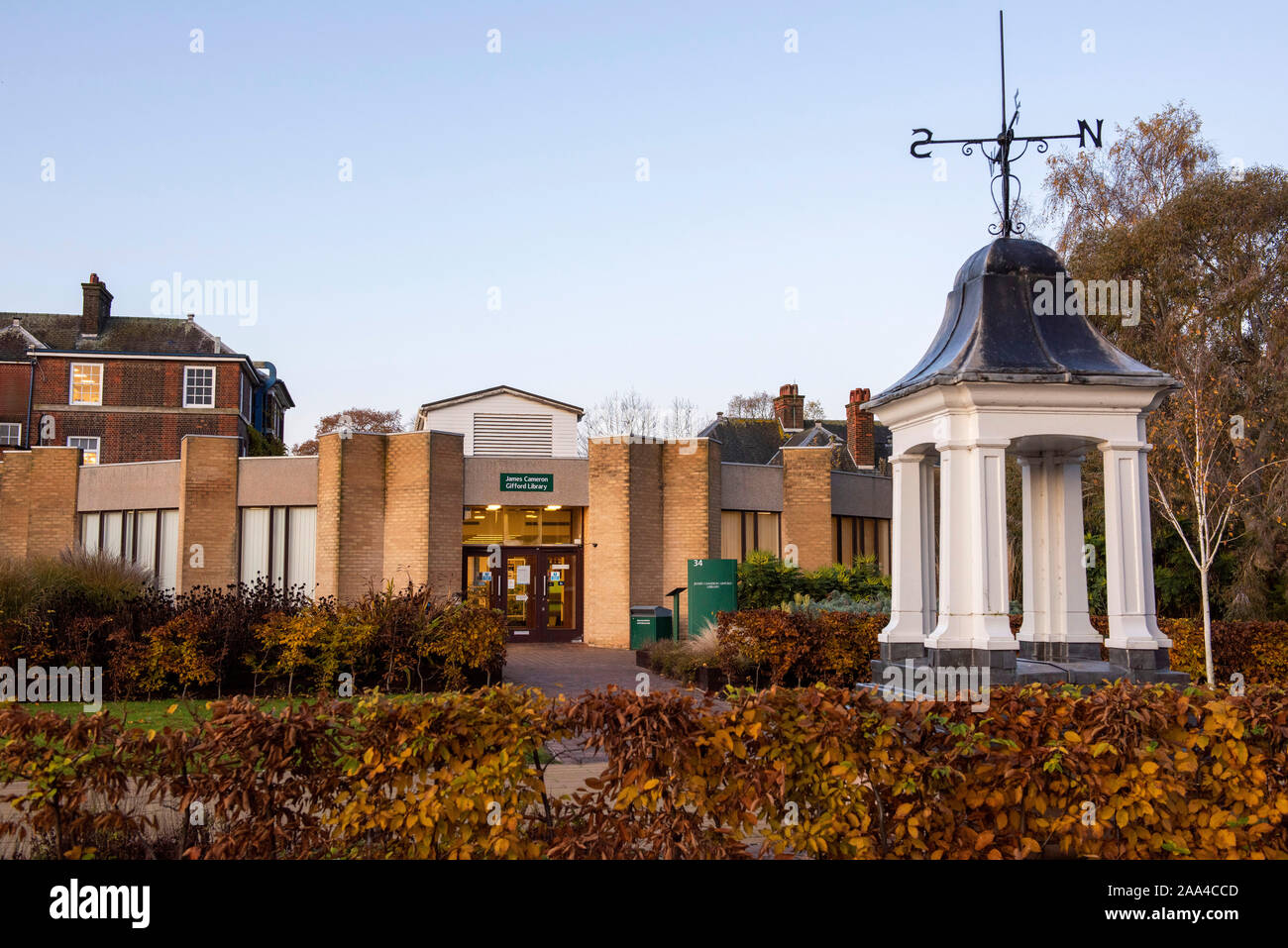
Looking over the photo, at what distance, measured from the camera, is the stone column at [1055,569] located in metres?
9.60

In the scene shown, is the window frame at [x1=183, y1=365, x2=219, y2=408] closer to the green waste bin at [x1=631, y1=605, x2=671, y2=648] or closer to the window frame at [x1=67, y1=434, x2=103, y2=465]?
the window frame at [x1=67, y1=434, x2=103, y2=465]

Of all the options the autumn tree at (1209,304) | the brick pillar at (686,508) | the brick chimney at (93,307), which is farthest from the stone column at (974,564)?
the brick chimney at (93,307)

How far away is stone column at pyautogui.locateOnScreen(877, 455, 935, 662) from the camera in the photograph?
9.27 m

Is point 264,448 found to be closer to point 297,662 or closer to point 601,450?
point 601,450

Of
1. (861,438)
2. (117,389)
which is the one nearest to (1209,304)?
(861,438)

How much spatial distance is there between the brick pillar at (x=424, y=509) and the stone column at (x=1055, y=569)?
1792 cm

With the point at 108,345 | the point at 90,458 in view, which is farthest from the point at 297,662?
the point at 108,345

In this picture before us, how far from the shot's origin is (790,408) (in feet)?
161

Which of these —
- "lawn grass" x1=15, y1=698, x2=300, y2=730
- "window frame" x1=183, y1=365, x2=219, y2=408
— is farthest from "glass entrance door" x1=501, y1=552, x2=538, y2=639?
"window frame" x1=183, y1=365, x2=219, y2=408

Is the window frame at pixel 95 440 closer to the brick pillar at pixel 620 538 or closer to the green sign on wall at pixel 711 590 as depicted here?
the brick pillar at pixel 620 538

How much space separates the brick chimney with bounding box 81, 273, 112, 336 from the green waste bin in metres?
36.2

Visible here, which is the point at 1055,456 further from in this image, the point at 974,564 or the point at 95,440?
the point at 95,440
